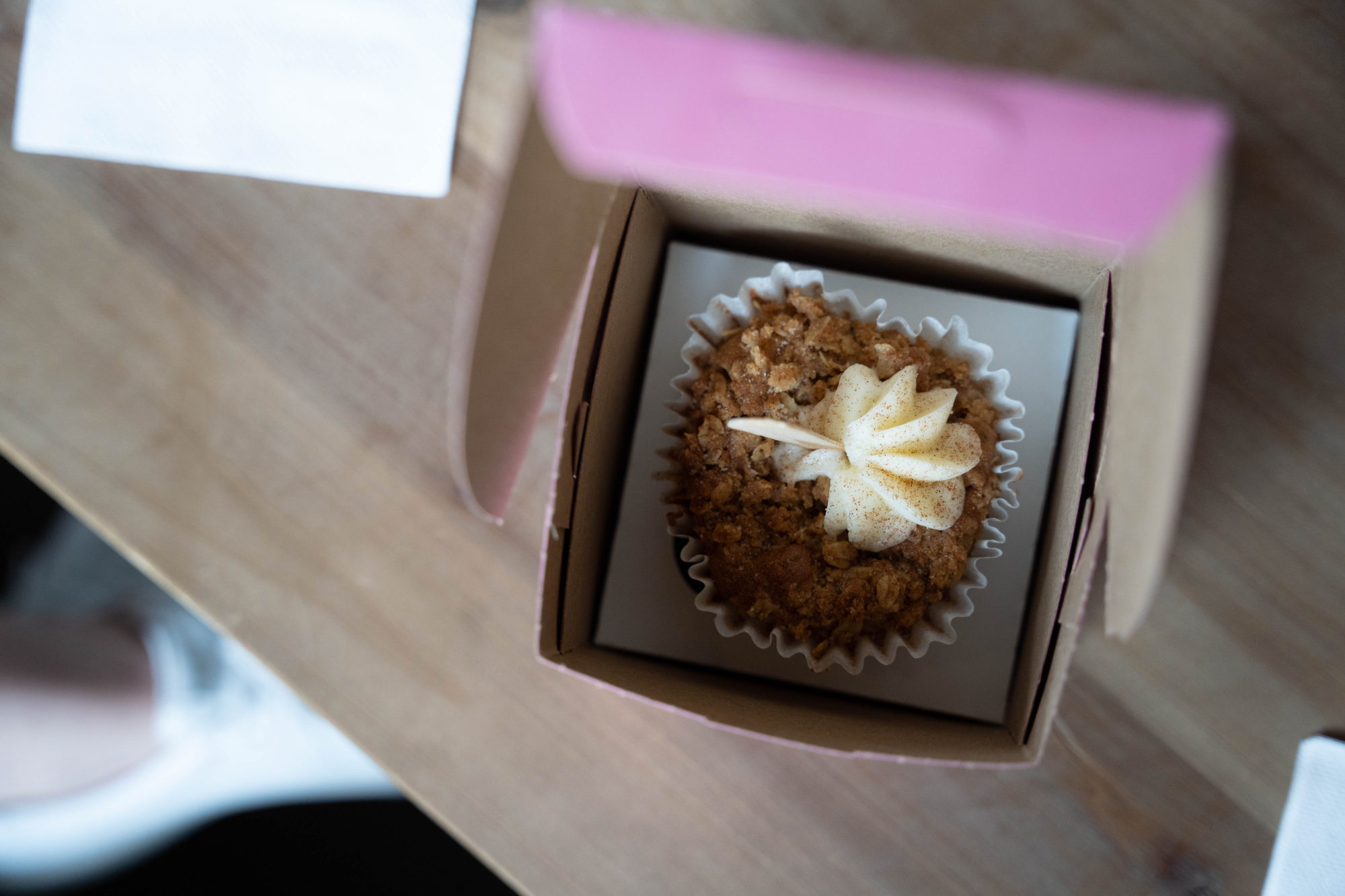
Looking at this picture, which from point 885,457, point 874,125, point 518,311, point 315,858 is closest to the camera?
point 874,125

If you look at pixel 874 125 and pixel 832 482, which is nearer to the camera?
pixel 874 125

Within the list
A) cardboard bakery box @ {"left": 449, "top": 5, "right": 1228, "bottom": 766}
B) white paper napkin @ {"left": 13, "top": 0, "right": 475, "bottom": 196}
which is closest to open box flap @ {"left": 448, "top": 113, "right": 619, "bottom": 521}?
cardboard bakery box @ {"left": 449, "top": 5, "right": 1228, "bottom": 766}

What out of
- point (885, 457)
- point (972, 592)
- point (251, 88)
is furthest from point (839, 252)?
point (251, 88)

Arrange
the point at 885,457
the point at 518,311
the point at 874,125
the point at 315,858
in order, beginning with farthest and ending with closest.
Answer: the point at 315,858 → the point at 885,457 → the point at 518,311 → the point at 874,125

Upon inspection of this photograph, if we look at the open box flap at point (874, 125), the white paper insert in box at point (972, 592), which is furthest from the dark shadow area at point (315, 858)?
the open box flap at point (874, 125)

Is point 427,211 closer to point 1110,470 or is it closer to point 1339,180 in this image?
point 1110,470

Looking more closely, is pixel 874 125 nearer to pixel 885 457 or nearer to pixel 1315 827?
pixel 885 457

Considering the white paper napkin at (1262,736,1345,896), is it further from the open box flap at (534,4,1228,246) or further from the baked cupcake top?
the open box flap at (534,4,1228,246)
